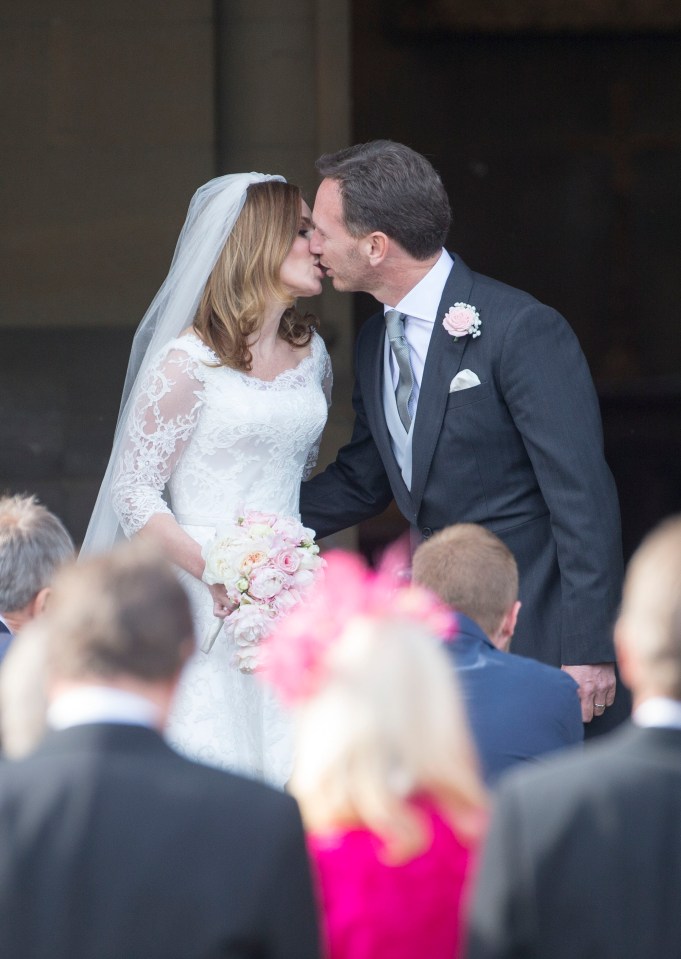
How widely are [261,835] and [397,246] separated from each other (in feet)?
7.79

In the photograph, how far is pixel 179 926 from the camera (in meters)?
1.81

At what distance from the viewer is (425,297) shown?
13.1ft

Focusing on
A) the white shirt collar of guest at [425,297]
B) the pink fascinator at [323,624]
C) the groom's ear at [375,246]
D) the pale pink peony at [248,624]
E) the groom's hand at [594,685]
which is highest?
the groom's ear at [375,246]

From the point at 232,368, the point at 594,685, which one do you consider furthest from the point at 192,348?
the point at 594,685

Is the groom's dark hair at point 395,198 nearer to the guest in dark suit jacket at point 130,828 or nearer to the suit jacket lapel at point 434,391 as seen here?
the suit jacket lapel at point 434,391

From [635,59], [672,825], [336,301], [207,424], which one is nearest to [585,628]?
[207,424]

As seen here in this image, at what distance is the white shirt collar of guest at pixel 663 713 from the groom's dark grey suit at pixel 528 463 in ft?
5.67

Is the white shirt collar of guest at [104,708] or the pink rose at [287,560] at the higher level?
the white shirt collar of guest at [104,708]

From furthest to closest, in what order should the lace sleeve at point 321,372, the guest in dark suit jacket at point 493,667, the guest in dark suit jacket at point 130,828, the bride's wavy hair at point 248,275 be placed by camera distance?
the lace sleeve at point 321,372
the bride's wavy hair at point 248,275
the guest in dark suit jacket at point 493,667
the guest in dark suit jacket at point 130,828

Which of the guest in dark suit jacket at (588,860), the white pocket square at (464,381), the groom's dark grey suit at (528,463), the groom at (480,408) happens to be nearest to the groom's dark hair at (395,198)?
the groom at (480,408)

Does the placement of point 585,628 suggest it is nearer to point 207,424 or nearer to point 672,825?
point 207,424

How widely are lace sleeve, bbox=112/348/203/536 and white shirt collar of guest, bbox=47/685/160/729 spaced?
2.02 meters

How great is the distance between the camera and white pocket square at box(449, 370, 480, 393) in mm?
3809

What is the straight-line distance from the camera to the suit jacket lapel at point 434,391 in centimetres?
384
